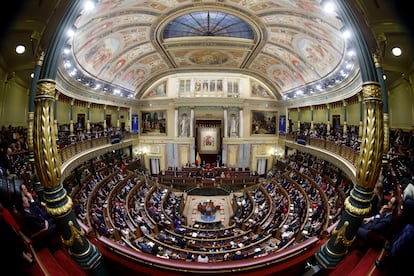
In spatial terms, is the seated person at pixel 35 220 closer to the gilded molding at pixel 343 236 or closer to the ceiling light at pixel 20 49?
the ceiling light at pixel 20 49

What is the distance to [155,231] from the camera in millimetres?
10164

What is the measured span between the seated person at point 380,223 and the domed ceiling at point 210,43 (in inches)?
303

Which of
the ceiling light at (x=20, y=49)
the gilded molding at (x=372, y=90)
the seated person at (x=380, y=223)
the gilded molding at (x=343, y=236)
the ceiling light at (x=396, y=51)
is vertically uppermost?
the ceiling light at (x=396, y=51)

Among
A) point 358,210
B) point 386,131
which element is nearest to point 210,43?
point 386,131

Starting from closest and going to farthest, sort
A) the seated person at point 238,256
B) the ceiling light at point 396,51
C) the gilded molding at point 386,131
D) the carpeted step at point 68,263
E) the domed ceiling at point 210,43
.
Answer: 1. the ceiling light at point 396,51
2. the gilded molding at point 386,131
3. the carpeted step at point 68,263
4. the seated person at point 238,256
5. the domed ceiling at point 210,43

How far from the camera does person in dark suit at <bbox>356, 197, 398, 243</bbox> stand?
171 centimetres

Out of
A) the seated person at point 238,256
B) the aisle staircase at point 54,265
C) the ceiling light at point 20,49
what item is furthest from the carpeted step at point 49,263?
the seated person at point 238,256

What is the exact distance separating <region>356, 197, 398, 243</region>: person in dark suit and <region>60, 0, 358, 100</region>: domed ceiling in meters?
7.69

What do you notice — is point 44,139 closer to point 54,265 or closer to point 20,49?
point 20,49

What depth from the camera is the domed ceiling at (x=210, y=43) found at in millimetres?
10312

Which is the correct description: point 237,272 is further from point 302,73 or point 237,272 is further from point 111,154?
point 111,154

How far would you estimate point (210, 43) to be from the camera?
49.1ft

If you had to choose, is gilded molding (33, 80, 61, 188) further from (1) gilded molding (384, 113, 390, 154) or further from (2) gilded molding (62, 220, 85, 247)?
(1) gilded molding (384, 113, 390, 154)

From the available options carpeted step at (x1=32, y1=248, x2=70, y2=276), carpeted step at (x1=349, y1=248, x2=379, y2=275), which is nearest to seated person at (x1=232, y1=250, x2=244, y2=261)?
carpeted step at (x1=349, y1=248, x2=379, y2=275)
